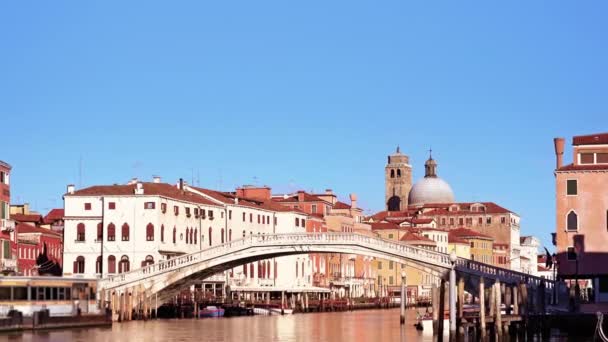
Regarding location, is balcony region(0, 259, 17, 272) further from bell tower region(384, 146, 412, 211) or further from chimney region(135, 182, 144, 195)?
bell tower region(384, 146, 412, 211)

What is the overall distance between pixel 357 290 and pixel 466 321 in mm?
54538

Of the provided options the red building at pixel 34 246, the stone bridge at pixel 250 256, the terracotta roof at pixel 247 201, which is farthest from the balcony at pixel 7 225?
the terracotta roof at pixel 247 201

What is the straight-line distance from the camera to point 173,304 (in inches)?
2397

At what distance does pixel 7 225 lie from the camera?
56.3m

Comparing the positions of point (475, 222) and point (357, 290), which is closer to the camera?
point (357, 290)

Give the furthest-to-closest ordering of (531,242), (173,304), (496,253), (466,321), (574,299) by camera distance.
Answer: (531,242), (496,253), (173,304), (574,299), (466,321)

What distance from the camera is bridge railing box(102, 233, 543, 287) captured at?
52.3m

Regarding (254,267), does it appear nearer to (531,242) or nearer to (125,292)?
(125,292)

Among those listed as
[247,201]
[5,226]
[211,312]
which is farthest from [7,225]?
[247,201]

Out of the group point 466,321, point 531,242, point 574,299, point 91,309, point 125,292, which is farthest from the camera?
point 531,242

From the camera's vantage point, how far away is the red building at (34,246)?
6250cm

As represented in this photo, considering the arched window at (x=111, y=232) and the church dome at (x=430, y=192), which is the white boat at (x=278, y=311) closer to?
the arched window at (x=111, y=232)

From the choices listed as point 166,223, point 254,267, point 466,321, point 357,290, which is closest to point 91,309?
point 466,321

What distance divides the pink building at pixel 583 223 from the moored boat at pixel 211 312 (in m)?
18.4
